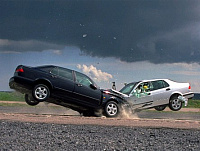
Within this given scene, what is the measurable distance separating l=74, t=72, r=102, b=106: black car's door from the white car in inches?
61.3

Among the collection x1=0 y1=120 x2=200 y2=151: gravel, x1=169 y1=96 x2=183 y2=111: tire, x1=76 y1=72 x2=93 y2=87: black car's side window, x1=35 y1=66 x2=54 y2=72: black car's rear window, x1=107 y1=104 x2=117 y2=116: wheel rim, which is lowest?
x1=0 y1=120 x2=200 y2=151: gravel

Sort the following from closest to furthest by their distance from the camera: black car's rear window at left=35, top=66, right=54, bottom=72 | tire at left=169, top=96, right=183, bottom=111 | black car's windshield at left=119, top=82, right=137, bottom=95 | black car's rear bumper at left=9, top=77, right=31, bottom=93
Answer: black car's rear bumper at left=9, top=77, right=31, bottom=93, black car's rear window at left=35, top=66, right=54, bottom=72, black car's windshield at left=119, top=82, right=137, bottom=95, tire at left=169, top=96, right=183, bottom=111

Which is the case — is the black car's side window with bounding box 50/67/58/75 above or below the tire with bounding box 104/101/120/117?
above

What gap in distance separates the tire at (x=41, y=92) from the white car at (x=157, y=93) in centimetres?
322

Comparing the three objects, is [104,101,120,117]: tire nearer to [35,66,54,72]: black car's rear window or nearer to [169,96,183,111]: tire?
[35,66,54,72]: black car's rear window

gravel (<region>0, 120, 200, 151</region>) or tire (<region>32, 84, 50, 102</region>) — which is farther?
tire (<region>32, 84, 50, 102</region>)

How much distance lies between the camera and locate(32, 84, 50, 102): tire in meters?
11.3

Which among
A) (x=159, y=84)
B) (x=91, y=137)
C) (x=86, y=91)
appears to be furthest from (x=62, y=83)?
(x=91, y=137)

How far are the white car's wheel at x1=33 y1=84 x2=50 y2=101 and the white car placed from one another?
3224mm

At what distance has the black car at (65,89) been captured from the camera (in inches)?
448

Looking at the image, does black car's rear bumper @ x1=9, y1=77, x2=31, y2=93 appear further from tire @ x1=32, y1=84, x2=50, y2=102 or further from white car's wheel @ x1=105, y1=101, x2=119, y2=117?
white car's wheel @ x1=105, y1=101, x2=119, y2=117

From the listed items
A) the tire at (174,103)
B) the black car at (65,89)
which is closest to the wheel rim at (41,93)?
the black car at (65,89)

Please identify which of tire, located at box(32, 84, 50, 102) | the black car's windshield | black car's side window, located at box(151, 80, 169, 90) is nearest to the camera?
tire, located at box(32, 84, 50, 102)

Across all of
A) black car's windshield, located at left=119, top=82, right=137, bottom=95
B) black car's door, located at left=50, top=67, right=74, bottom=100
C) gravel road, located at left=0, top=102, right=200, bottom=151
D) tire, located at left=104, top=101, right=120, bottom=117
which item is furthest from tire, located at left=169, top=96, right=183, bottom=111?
black car's door, located at left=50, top=67, right=74, bottom=100
